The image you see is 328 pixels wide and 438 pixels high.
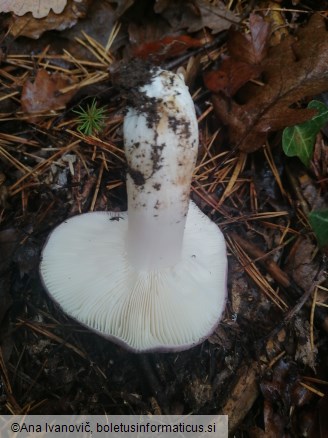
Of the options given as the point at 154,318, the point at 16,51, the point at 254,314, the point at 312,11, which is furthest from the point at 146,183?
the point at 312,11

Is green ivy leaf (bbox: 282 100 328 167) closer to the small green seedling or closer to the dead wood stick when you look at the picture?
the dead wood stick

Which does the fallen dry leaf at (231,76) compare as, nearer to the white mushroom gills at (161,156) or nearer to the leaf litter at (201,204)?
the leaf litter at (201,204)

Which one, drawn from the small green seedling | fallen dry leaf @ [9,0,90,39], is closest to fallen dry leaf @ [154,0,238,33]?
fallen dry leaf @ [9,0,90,39]

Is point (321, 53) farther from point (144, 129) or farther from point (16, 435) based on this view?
point (16, 435)

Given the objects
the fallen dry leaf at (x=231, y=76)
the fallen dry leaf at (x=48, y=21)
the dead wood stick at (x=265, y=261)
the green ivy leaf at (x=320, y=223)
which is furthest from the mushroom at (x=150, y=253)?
the fallen dry leaf at (x=48, y=21)

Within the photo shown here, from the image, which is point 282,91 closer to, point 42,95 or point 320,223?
point 320,223

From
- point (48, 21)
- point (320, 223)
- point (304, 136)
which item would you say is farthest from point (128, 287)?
point (48, 21)
